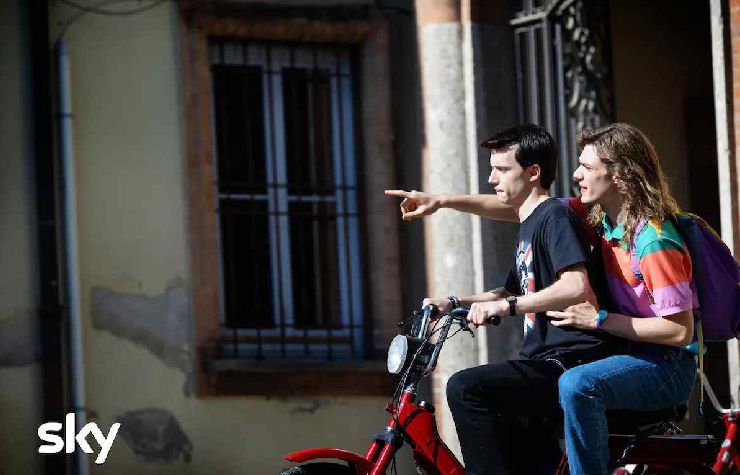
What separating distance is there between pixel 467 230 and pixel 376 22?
1.76m

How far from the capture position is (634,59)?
44.8ft

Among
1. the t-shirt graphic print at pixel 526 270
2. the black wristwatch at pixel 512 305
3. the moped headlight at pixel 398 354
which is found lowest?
the moped headlight at pixel 398 354

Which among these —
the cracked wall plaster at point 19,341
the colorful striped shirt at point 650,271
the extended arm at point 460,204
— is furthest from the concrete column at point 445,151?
the colorful striped shirt at point 650,271

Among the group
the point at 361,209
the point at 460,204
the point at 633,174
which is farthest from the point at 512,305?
the point at 361,209

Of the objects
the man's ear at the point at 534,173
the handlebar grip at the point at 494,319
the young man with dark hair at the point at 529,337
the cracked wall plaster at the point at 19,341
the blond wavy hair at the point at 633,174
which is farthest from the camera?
the cracked wall plaster at the point at 19,341

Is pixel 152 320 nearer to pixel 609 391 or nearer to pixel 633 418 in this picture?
pixel 633 418

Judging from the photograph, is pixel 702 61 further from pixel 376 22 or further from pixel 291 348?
pixel 291 348

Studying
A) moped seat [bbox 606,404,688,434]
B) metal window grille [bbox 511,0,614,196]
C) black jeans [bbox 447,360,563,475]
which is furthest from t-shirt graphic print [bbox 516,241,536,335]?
metal window grille [bbox 511,0,614,196]

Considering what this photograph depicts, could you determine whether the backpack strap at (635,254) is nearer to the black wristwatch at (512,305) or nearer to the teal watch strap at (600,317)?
the teal watch strap at (600,317)

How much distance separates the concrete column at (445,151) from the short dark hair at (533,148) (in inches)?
198

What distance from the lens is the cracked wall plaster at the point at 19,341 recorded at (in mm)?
12312

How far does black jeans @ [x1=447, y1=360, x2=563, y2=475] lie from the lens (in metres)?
7.22

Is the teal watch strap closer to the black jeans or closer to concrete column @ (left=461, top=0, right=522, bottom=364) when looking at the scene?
the black jeans

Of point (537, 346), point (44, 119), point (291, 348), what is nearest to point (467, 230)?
point (291, 348)
